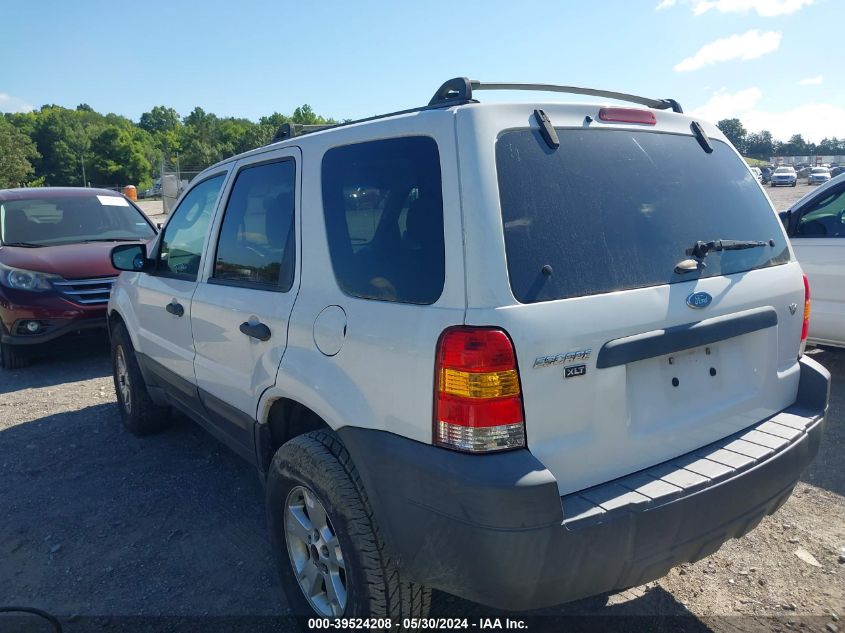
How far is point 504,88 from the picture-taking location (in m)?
2.46

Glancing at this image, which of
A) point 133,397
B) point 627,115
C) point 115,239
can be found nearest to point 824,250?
point 627,115

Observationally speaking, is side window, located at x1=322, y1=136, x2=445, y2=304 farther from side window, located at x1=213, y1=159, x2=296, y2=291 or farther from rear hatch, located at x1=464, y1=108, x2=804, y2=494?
side window, located at x1=213, y1=159, x2=296, y2=291

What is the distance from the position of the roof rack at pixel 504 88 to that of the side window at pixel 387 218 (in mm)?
227

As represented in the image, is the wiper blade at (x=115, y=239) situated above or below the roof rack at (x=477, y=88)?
below

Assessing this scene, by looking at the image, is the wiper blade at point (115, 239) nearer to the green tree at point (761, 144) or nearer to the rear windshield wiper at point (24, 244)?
the rear windshield wiper at point (24, 244)

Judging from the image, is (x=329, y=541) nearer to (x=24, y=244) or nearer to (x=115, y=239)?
(x=115, y=239)

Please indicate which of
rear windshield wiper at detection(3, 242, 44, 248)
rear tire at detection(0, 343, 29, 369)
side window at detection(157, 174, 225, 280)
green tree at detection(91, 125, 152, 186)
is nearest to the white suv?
side window at detection(157, 174, 225, 280)

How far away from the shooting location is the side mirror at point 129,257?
4082 mm

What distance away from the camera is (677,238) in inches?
92.7

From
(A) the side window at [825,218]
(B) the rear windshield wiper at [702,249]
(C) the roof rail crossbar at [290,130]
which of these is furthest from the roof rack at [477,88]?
(A) the side window at [825,218]

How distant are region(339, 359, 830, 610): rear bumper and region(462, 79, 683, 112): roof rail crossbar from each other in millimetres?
1274

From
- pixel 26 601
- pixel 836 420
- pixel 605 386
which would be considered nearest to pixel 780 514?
pixel 836 420

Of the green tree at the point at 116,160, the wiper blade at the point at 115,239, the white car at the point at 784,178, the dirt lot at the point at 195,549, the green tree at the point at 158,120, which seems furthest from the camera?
the green tree at the point at 158,120

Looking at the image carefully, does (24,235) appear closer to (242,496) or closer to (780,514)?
(242,496)
